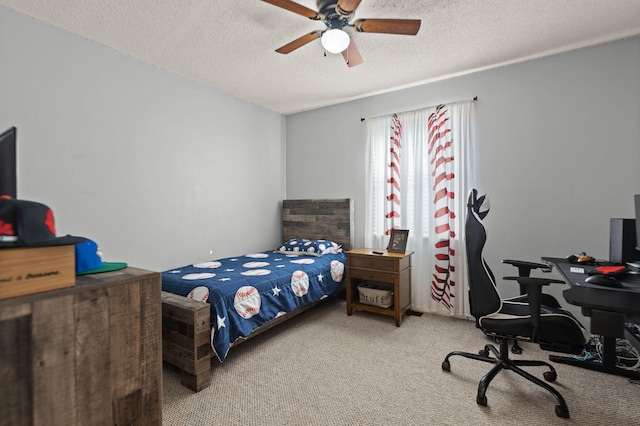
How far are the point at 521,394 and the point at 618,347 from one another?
4.17 feet

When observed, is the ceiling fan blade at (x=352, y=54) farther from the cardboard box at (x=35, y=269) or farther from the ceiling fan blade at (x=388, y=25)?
the cardboard box at (x=35, y=269)

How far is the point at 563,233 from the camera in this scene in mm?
2764

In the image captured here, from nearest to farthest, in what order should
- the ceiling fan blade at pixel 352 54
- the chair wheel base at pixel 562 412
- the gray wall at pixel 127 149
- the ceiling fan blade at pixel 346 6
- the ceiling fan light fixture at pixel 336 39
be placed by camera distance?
the chair wheel base at pixel 562 412
the ceiling fan blade at pixel 346 6
the ceiling fan light fixture at pixel 336 39
the gray wall at pixel 127 149
the ceiling fan blade at pixel 352 54

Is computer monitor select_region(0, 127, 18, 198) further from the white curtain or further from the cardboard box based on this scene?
the white curtain

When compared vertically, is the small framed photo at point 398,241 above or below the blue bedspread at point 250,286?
above

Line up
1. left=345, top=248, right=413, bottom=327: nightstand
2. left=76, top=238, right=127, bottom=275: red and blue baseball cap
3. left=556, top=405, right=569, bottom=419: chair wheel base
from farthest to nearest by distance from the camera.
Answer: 1. left=345, top=248, right=413, bottom=327: nightstand
2. left=556, top=405, right=569, bottom=419: chair wheel base
3. left=76, top=238, right=127, bottom=275: red and blue baseball cap

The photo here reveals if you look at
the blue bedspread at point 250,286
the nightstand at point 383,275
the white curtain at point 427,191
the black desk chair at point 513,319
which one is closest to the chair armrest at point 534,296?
the black desk chair at point 513,319

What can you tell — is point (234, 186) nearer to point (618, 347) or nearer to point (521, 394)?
point (521, 394)

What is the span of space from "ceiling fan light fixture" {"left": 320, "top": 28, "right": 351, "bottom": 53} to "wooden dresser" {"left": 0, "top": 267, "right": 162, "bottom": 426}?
1.87m

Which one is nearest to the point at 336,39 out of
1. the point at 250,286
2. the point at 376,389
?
the point at 250,286

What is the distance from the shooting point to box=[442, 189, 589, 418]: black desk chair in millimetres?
1725

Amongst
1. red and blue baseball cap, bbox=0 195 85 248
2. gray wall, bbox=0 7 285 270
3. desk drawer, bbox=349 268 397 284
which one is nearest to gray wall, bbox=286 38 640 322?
desk drawer, bbox=349 268 397 284

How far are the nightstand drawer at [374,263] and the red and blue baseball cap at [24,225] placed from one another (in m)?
2.72

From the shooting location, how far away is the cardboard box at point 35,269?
2.46 ft
